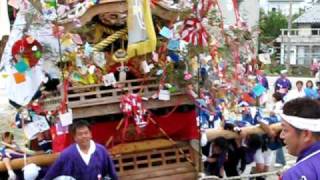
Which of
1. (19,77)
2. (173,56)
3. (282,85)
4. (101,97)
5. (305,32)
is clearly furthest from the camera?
(305,32)

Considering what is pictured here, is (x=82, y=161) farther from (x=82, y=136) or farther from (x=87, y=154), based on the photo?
(x=82, y=136)

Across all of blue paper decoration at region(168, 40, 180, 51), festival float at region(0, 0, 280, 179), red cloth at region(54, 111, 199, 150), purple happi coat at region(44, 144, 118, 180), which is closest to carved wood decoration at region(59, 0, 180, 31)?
festival float at region(0, 0, 280, 179)

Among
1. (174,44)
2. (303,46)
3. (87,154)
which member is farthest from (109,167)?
(303,46)

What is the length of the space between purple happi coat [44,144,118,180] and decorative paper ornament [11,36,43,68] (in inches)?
32.7

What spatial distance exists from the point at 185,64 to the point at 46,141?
4.98 feet

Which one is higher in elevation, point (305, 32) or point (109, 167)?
point (109, 167)

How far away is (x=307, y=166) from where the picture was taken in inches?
117

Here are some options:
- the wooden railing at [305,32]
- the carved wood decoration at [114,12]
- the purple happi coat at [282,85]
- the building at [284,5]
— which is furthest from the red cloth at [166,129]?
the building at [284,5]

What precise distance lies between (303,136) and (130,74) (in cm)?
321

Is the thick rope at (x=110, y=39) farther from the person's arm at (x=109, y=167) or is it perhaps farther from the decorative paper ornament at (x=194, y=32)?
the person's arm at (x=109, y=167)

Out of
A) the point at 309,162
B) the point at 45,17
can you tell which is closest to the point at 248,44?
the point at 45,17

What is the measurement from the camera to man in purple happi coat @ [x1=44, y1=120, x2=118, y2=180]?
→ 5.30 meters

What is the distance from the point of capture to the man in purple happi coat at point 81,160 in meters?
5.30

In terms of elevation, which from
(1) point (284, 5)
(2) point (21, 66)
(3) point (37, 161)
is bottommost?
(3) point (37, 161)
